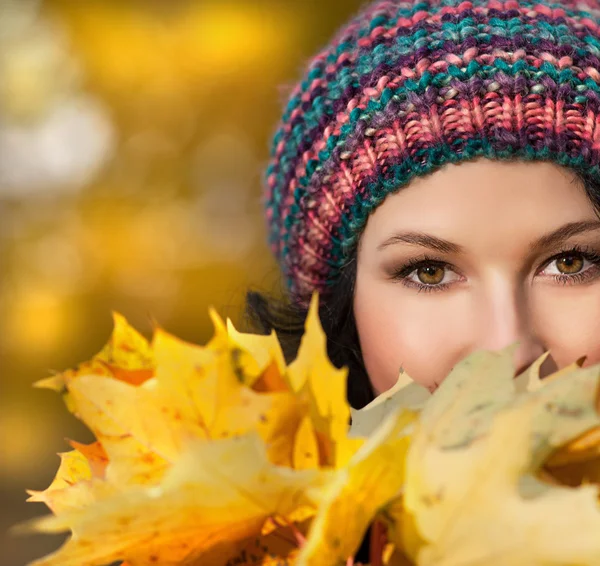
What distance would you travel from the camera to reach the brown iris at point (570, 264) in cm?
110

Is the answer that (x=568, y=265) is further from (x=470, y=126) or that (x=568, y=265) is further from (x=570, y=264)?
(x=470, y=126)

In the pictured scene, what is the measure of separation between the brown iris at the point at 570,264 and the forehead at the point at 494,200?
0.05 meters

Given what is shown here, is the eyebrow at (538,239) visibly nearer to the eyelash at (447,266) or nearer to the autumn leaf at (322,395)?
the eyelash at (447,266)

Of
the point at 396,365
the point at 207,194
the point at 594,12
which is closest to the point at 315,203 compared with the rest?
the point at 396,365

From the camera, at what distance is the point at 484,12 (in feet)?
4.00

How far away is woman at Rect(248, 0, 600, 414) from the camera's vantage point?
3.47ft

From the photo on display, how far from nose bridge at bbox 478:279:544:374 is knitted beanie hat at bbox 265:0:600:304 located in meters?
0.19

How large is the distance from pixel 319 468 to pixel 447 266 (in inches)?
21.3

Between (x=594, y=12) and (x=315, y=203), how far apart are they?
20.6 inches

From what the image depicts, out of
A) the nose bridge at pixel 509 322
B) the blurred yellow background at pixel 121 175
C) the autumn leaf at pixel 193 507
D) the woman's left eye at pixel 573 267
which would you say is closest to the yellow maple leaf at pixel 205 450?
the autumn leaf at pixel 193 507

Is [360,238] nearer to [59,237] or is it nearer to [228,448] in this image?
[228,448]

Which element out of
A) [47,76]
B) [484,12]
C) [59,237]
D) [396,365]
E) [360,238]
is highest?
[47,76]

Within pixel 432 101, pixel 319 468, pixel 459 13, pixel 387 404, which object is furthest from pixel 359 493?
pixel 459 13

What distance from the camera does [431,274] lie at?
1143 mm
